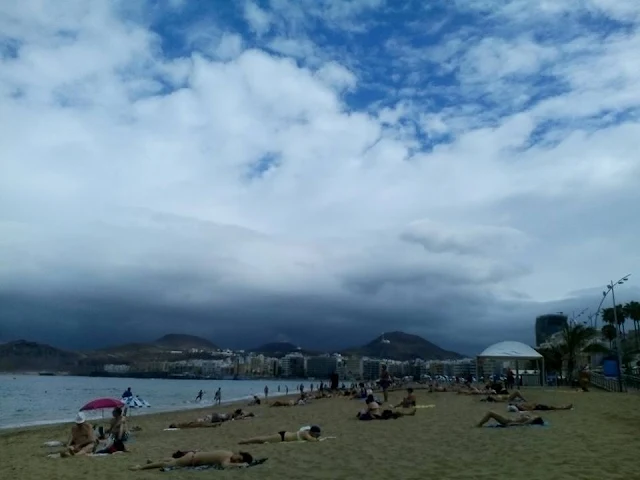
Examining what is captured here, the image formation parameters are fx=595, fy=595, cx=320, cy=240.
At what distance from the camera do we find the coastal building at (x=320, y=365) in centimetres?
18324

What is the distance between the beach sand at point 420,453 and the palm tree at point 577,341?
2806 centimetres

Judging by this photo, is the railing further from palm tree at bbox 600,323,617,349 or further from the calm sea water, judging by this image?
palm tree at bbox 600,323,617,349

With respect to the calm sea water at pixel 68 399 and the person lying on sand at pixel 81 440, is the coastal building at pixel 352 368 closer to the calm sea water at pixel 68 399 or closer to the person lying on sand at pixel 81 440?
the calm sea water at pixel 68 399

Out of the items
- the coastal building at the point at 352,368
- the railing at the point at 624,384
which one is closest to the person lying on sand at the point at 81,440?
the railing at the point at 624,384

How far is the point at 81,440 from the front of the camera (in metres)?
Answer: 13.8

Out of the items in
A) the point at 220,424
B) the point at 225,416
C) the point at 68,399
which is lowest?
the point at 68,399

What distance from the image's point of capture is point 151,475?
962cm

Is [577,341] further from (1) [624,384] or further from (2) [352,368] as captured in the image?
(2) [352,368]

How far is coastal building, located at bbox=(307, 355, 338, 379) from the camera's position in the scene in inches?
7214

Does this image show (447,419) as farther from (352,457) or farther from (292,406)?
(292,406)

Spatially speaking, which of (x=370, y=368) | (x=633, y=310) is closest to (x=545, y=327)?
(x=633, y=310)

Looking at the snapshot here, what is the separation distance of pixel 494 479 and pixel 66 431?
22.0m

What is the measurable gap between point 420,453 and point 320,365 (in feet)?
610

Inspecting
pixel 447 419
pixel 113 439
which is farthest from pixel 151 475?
pixel 447 419
